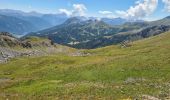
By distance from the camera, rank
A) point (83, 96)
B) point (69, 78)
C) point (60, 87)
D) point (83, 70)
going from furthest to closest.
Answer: point (83, 70)
point (69, 78)
point (60, 87)
point (83, 96)

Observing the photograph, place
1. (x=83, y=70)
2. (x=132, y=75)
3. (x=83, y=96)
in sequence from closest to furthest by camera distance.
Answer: (x=83, y=96)
(x=132, y=75)
(x=83, y=70)

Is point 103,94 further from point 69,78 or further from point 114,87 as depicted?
point 69,78

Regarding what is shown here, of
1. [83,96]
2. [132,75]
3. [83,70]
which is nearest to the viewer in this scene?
[83,96]

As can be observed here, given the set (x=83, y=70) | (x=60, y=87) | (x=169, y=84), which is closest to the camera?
(x=169, y=84)

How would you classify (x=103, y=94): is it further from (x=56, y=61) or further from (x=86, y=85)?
(x=56, y=61)

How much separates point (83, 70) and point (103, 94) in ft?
86.7

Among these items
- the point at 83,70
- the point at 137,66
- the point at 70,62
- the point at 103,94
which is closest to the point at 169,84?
the point at 103,94

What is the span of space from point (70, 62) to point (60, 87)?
1966 inches

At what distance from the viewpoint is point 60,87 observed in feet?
156

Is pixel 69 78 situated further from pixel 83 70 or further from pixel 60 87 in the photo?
pixel 60 87

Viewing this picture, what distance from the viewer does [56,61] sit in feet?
335

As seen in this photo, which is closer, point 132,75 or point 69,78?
point 132,75

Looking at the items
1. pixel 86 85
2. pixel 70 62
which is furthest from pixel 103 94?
pixel 70 62

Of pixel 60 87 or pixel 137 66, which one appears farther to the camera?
pixel 137 66
